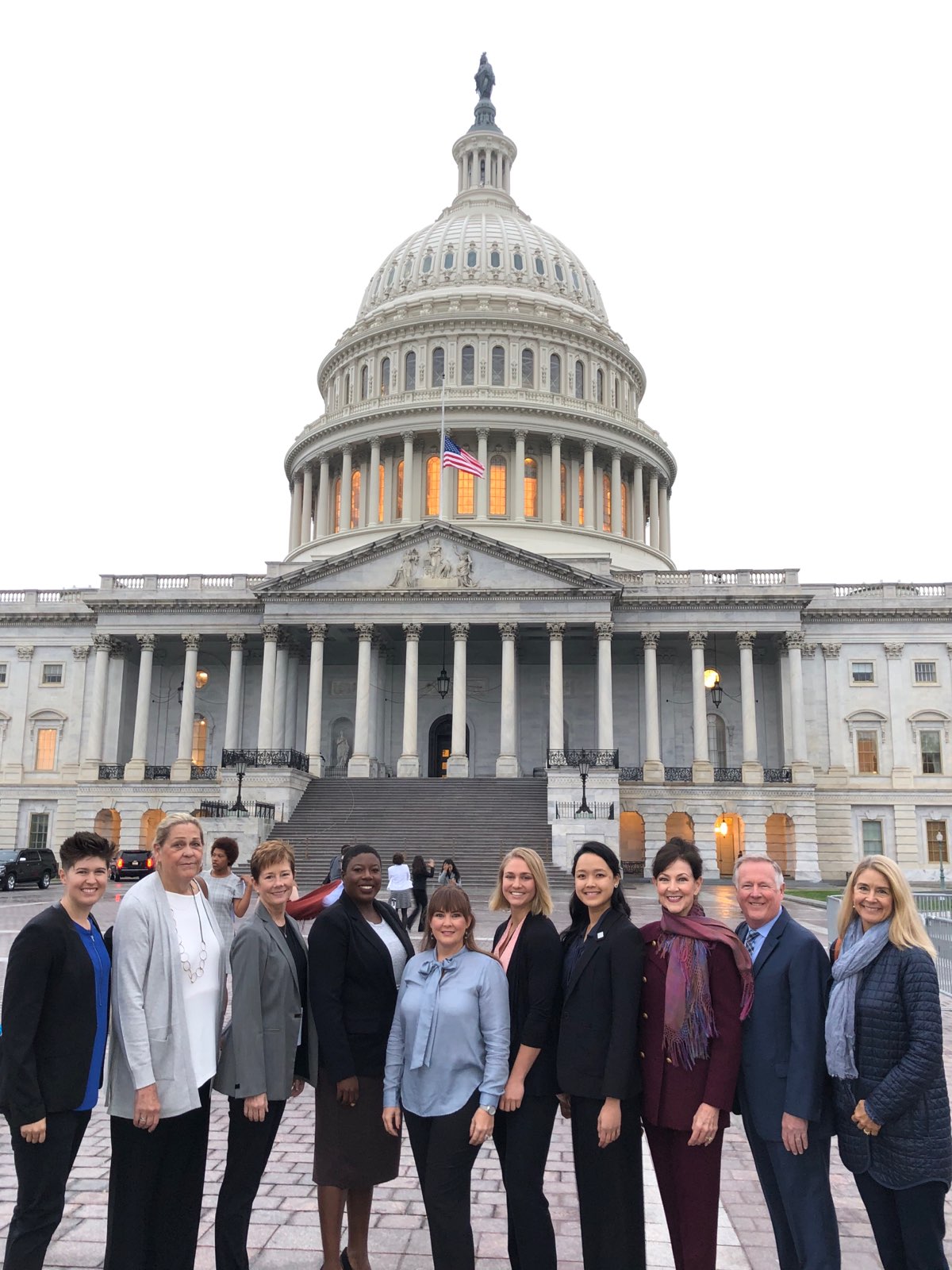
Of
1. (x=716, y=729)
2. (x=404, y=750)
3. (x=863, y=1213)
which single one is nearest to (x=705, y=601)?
(x=716, y=729)

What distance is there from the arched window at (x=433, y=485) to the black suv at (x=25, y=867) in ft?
107

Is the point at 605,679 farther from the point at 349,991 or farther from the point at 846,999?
the point at 846,999

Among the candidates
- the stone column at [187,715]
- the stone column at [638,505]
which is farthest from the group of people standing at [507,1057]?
the stone column at [638,505]

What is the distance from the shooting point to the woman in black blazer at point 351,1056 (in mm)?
6707

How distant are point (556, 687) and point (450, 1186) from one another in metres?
45.4

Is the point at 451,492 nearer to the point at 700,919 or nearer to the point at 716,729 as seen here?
the point at 716,729

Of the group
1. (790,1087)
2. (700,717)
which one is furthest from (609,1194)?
(700,717)

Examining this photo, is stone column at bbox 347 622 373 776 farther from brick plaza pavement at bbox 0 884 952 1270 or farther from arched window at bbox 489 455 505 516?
brick plaza pavement at bbox 0 884 952 1270

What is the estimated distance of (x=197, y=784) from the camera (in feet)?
171

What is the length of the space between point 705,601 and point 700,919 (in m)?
48.8

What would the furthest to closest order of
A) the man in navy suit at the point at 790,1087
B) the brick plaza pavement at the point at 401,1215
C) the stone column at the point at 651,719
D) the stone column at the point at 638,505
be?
the stone column at the point at 638,505 < the stone column at the point at 651,719 < the brick plaza pavement at the point at 401,1215 < the man in navy suit at the point at 790,1087

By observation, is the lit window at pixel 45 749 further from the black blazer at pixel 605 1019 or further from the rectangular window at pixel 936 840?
the black blazer at pixel 605 1019

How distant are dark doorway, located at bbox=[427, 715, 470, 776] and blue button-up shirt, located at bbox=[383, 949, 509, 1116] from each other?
52.8 meters

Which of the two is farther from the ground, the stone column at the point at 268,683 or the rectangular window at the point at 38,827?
the stone column at the point at 268,683
